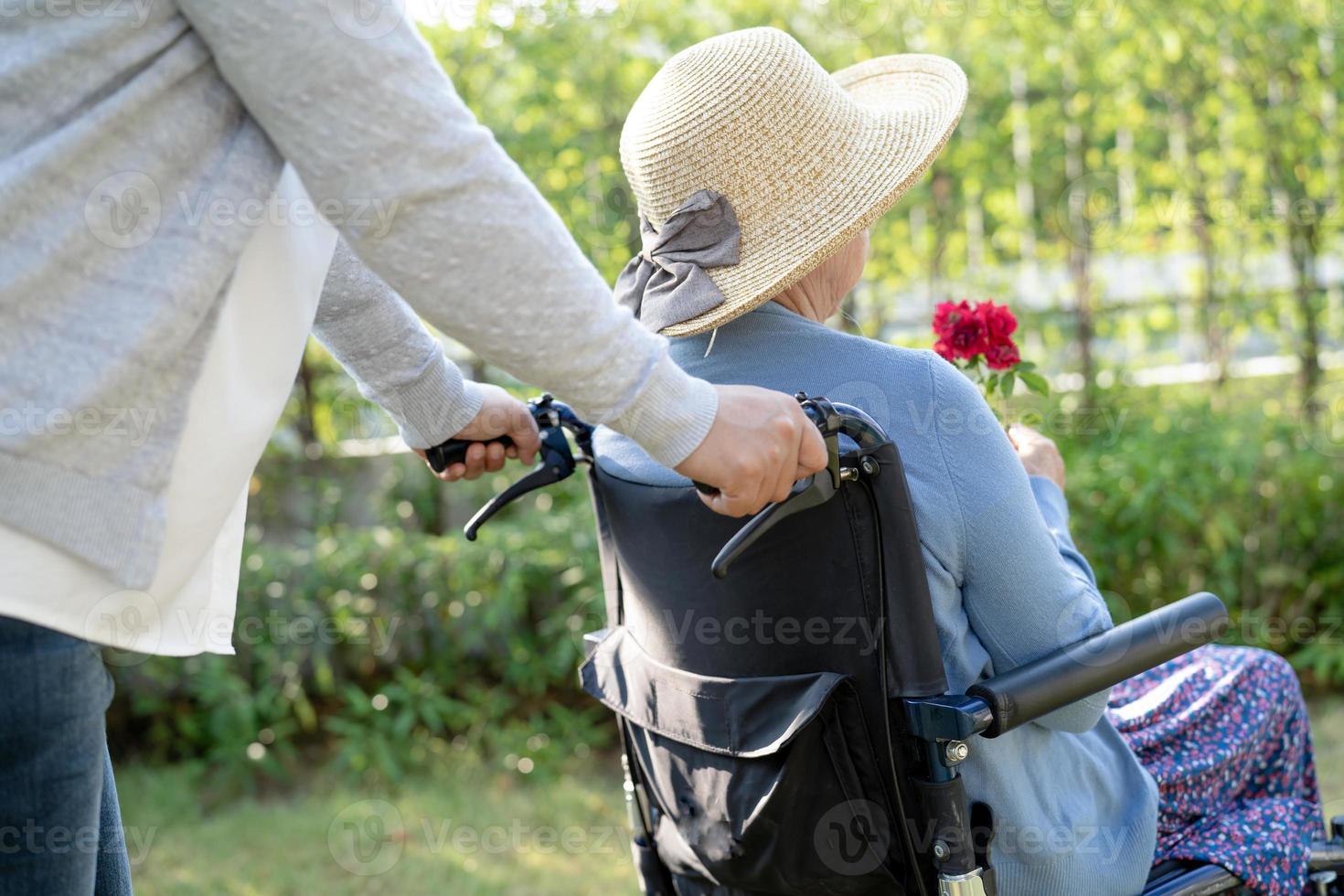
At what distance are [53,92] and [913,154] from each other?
974 mm

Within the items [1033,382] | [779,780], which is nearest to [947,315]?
[1033,382]

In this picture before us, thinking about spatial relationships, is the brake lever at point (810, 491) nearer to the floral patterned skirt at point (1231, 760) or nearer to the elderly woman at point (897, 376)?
the elderly woman at point (897, 376)

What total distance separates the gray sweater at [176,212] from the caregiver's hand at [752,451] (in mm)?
161

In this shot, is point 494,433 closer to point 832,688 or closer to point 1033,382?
point 832,688

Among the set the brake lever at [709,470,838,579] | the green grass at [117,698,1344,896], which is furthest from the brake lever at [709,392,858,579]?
the green grass at [117,698,1344,896]

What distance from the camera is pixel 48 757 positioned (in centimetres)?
104

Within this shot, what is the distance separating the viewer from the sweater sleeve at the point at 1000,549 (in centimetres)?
142

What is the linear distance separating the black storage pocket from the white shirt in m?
0.55

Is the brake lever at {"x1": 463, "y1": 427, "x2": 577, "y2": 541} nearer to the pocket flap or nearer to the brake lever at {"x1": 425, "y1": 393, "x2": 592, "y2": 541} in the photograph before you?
the brake lever at {"x1": 425, "y1": 393, "x2": 592, "y2": 541}

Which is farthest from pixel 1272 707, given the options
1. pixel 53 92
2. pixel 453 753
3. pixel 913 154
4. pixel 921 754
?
pixel 453 753

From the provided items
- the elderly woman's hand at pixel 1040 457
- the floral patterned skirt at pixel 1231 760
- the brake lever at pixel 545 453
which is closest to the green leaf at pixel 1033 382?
the elderly woman's hand at pixel 1040 457

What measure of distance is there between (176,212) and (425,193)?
197mm

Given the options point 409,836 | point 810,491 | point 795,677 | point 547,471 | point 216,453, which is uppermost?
point 216,453

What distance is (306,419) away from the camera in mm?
4590
